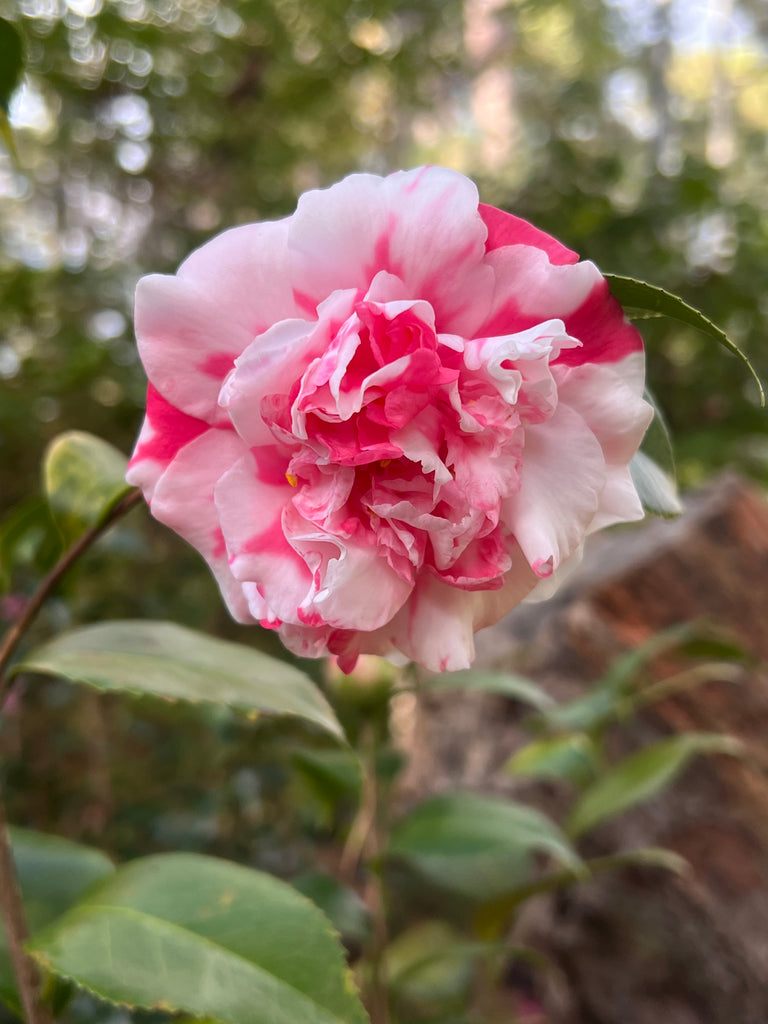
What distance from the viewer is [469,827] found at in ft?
2.33

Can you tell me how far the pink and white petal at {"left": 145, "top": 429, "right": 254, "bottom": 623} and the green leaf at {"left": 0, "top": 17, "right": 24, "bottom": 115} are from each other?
31cm

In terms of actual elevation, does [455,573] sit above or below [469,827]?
above

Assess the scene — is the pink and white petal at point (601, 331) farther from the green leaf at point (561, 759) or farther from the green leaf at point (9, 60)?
the green leaf at point (561, 759)

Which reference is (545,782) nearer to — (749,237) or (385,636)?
(385,636)

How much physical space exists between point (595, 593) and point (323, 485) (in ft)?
2.96

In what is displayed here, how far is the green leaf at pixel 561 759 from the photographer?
85cm

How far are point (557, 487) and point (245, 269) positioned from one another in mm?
160

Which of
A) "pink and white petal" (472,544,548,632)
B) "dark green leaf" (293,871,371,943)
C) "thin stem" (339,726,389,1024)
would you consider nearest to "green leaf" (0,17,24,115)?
"pink and white petal" (472,544,548,632)

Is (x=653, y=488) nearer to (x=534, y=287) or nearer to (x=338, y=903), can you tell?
(x=534, y=287)

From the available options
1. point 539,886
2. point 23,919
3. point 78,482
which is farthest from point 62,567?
point 539,886

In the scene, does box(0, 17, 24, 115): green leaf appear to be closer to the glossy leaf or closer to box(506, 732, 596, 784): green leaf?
box(506, 732, 596, 784): green leaf

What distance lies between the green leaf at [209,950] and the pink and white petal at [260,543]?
0.18m

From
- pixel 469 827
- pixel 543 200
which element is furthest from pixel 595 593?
pixel 543 200

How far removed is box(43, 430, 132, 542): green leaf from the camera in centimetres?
48
